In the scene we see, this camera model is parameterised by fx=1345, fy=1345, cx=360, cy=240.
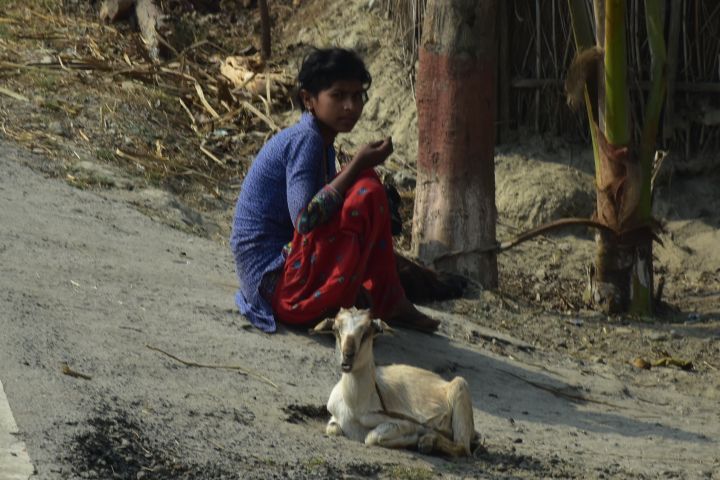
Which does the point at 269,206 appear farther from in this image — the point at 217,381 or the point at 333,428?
the point at 333,428

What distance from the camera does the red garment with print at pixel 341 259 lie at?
6.48 m

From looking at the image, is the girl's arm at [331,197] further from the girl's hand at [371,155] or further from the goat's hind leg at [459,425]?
the goat's hind leg at [459,425]

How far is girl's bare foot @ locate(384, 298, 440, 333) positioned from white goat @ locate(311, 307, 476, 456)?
134cm

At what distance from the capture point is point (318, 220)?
254 inches

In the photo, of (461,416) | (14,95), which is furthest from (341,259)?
(14,95)

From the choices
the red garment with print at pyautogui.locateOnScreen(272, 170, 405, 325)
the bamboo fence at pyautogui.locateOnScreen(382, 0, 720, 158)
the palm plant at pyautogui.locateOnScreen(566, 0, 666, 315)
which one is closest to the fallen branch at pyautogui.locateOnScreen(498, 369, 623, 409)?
the red garment with print at pyautogui.locateOnScreen(272, 170, 405, 325)

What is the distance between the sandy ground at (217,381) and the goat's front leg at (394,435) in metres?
0.07

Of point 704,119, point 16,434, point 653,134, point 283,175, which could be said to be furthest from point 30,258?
point 704,119

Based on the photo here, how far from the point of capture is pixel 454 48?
8.51m

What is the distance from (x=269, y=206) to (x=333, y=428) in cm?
163

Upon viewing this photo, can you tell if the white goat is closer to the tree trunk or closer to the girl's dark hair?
the girl's dark hair

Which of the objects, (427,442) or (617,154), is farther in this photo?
(617,154)

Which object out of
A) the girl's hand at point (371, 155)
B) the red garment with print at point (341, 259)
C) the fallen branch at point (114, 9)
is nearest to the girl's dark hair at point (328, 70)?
the girl's hand at point (371, 155)

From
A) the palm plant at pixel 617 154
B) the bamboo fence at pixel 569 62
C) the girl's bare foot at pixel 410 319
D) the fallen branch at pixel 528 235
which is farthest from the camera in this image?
the bamboo fence at pixel 569 62
